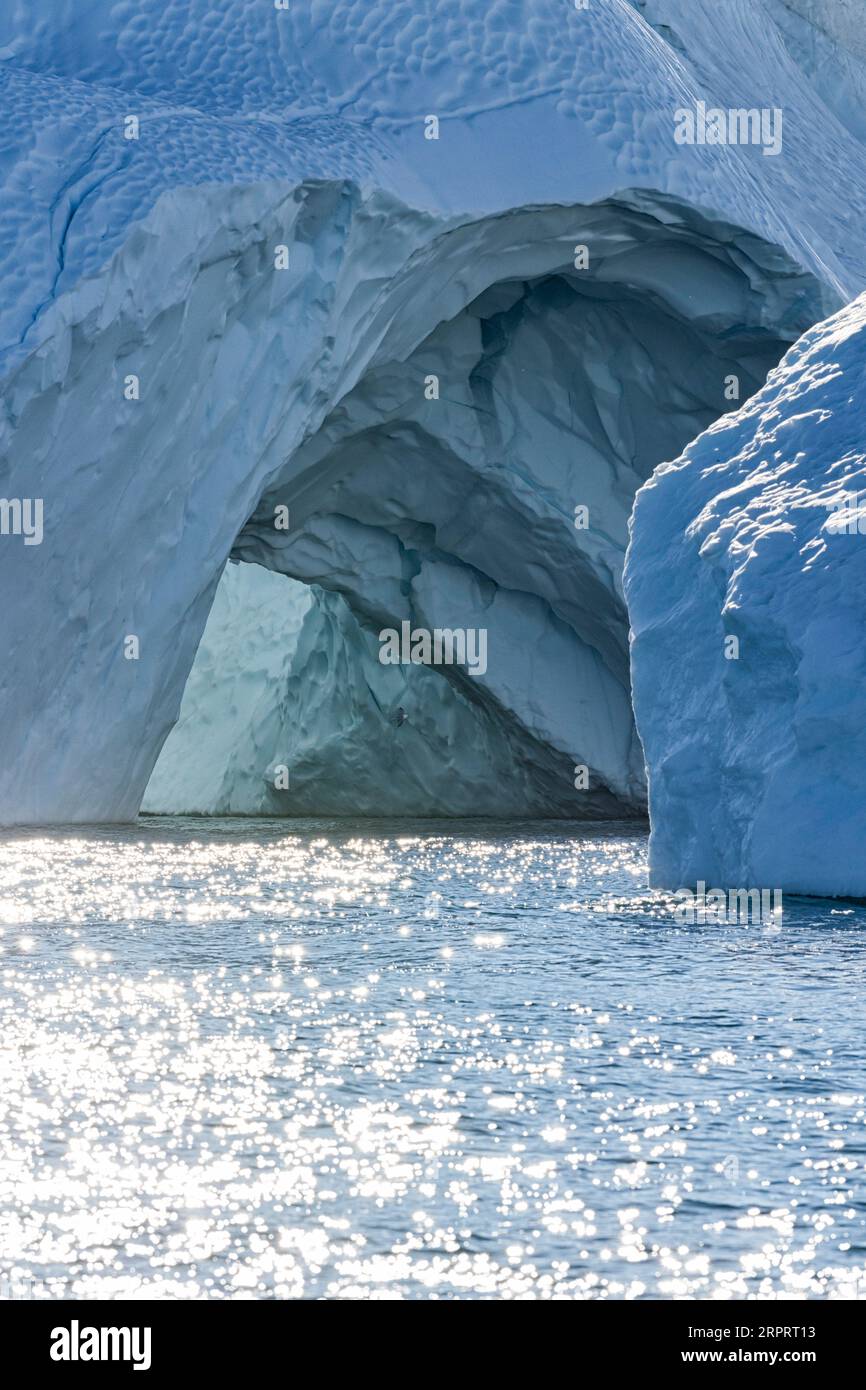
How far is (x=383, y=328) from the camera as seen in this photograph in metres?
11.0

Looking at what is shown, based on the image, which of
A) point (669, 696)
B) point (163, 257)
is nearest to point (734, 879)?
point (669, 696)

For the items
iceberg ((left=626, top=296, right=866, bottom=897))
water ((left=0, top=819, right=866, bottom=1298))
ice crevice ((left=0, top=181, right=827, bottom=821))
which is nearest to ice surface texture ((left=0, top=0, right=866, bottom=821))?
ice crevice ((left=0, top=181, right=827, bottom=821))

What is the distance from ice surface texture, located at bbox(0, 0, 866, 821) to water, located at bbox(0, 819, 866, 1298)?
465cm

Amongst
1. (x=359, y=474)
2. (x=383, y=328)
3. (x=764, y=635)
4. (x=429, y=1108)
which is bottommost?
(x=429, y=1108)

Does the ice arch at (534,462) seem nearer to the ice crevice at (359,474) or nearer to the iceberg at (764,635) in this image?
the ice crevice at (359,474)

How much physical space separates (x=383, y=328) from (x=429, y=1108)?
9.19 m

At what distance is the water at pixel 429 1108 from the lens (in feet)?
5.77


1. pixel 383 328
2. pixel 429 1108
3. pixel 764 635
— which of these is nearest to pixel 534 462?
pixel 383 328

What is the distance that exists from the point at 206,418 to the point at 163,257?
1305 millimetres

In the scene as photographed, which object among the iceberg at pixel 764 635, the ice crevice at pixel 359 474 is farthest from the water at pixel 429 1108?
the ice crevice at pixel 359 474

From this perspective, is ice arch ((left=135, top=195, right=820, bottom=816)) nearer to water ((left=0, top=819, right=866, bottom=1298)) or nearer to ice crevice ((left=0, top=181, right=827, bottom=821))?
ice crevice ((left=0, top=181, right=827, bottom=821))

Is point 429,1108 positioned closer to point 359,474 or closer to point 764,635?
point 764,635

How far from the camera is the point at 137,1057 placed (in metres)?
2.76

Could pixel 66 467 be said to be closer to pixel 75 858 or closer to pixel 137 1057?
pixel 75 858
